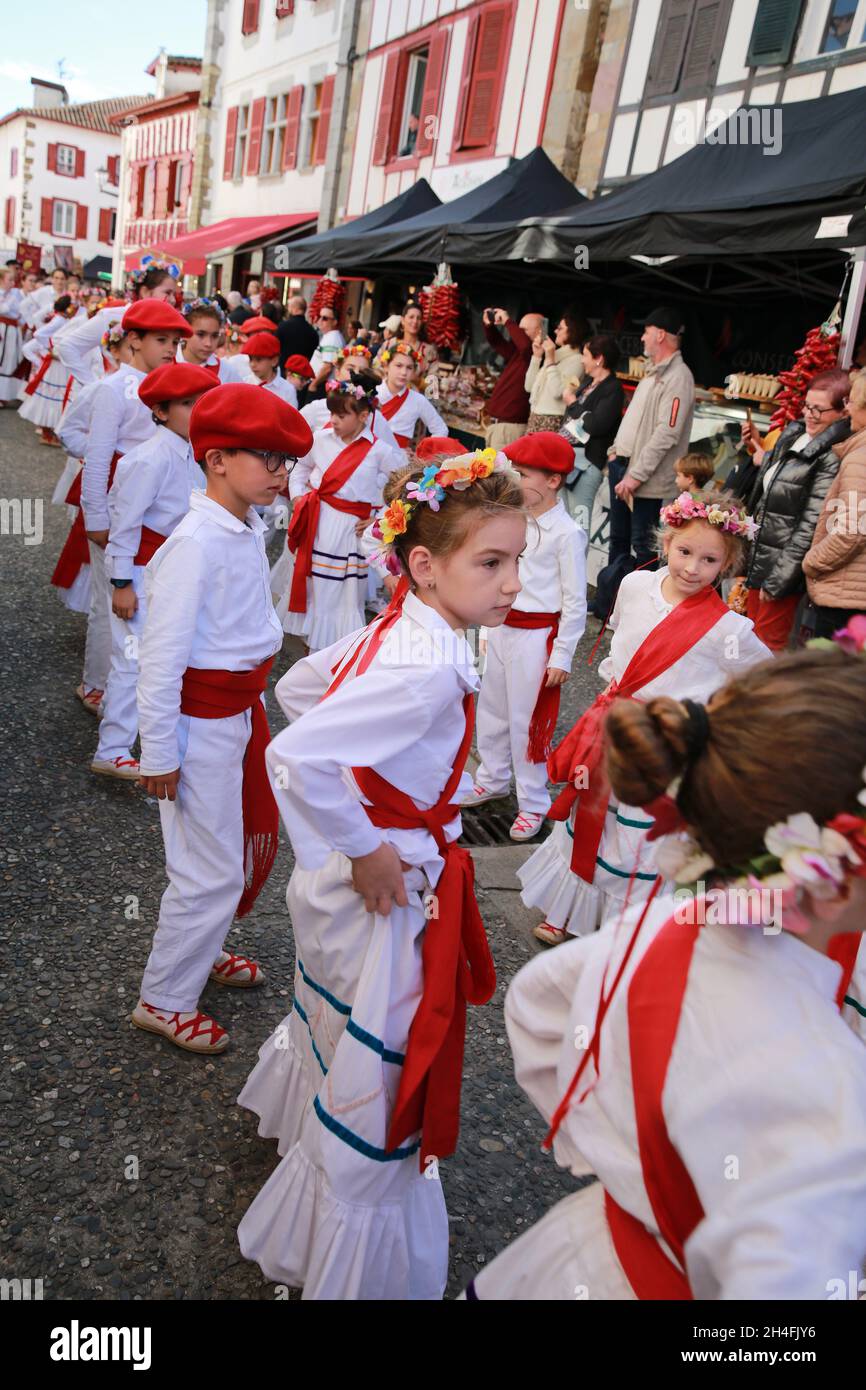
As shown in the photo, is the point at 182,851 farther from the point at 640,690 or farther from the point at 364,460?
the point at 364,460

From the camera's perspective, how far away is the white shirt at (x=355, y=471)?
20.9ft

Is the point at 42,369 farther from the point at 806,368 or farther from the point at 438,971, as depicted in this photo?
the point at 438,971

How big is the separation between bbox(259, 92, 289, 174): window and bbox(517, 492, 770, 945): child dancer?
2151cm

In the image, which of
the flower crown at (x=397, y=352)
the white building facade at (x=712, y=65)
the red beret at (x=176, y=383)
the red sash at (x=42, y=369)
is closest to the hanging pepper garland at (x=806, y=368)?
the flower crown at (x=397, y=352)

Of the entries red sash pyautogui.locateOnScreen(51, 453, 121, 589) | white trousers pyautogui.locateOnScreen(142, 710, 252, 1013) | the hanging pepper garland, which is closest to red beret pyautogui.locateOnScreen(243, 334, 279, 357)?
red sash pyautogui.locateOnScreen(51, 453, 121, 589)

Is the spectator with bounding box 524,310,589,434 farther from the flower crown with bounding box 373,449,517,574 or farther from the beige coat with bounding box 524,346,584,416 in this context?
the flower crown with bounding box 373,449,517,574

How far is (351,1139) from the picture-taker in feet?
6.90

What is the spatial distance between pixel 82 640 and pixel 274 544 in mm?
3754

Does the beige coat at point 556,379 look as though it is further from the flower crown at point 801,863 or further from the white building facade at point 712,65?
the flower crown at point 801,863

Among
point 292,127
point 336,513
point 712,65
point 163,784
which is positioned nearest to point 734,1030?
point 163,784

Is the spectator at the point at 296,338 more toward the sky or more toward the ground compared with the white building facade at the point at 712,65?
more toward the ground

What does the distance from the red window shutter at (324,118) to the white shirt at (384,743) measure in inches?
800

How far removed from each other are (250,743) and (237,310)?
1503cm

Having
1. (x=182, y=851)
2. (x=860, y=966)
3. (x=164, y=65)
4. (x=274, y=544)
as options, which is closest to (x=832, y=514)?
(x=860, y=966)
